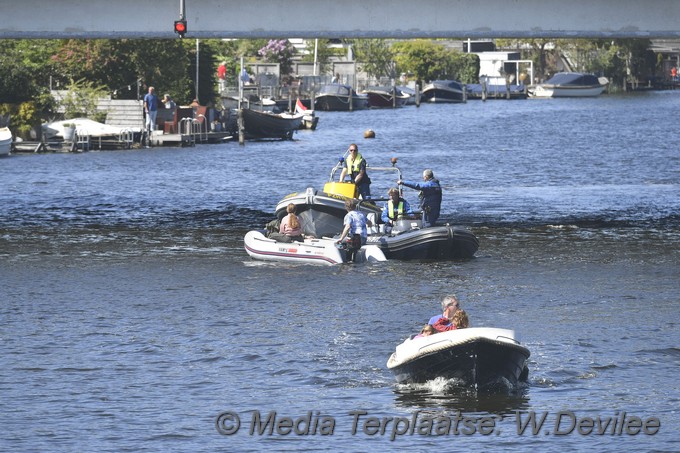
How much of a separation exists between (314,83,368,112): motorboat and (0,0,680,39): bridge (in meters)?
84.3

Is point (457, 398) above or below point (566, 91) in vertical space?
below

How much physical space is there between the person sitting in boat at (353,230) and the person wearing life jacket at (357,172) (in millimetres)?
3440

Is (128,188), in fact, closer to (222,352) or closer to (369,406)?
(222,352)

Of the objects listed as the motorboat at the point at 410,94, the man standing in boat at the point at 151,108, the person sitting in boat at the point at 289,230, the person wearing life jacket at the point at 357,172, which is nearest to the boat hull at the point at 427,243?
the person sitting in boat at the point at 289,230

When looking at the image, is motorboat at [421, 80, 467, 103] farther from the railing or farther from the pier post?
the railing

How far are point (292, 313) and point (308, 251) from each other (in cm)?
585

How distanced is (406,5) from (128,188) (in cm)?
1868

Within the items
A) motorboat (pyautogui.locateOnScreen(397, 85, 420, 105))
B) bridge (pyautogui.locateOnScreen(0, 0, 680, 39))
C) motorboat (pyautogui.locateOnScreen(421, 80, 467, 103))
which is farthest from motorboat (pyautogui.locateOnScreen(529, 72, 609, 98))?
bridge (pyautogui.locateOnScreen(0, 0, 680, 39))

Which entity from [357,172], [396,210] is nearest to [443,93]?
[357,172]

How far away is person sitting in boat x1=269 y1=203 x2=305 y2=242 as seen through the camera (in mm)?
33500

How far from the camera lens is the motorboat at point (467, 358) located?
19.8 meters

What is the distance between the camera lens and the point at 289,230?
110 ft

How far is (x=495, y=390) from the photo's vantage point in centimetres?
2056

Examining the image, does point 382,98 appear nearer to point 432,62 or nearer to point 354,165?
point 432,62
